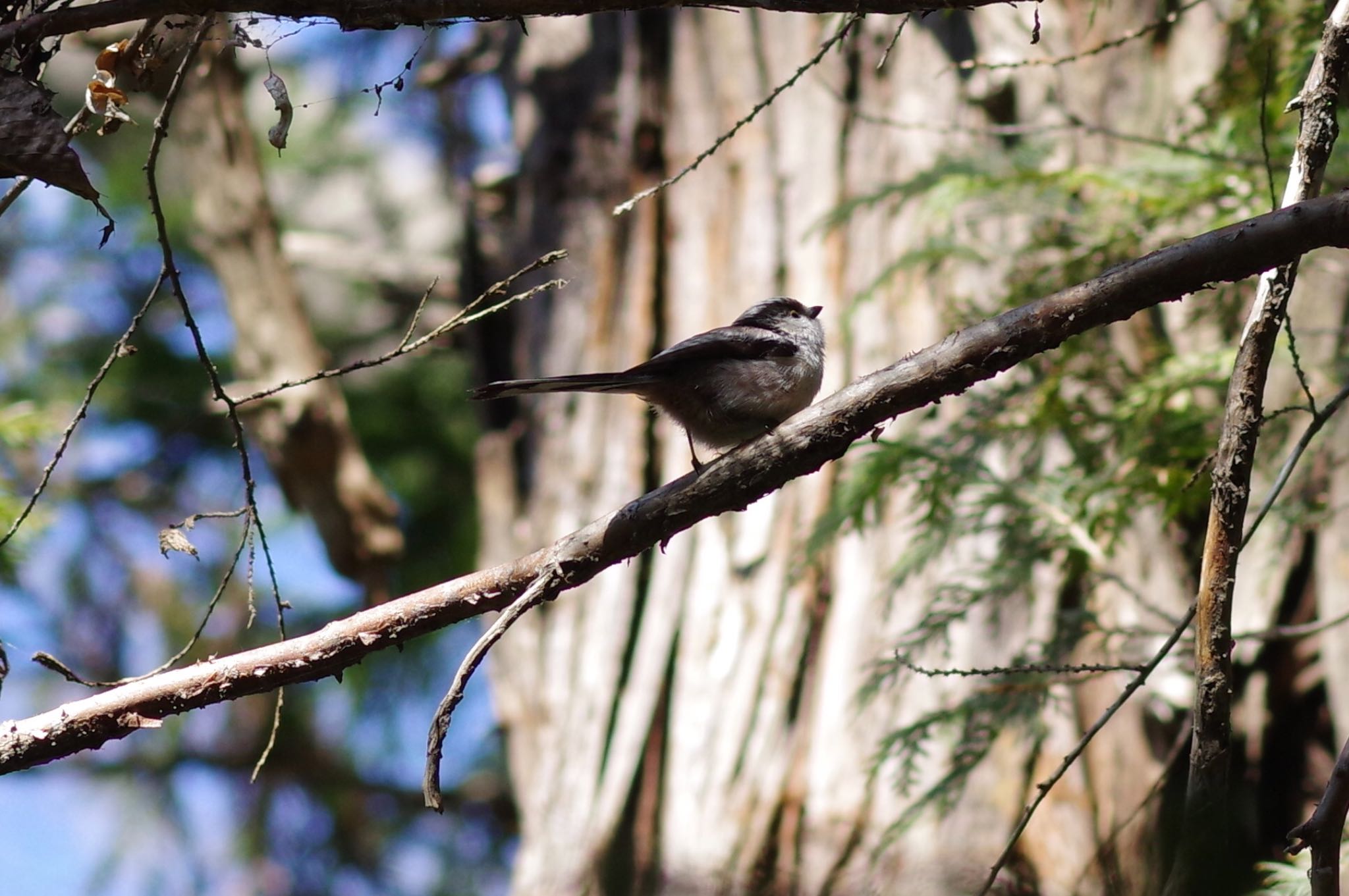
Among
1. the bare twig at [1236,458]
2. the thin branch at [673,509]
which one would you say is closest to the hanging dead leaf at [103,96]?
the thin branch at [673,509]

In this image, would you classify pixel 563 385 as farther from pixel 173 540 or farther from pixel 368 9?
pixel 368 9

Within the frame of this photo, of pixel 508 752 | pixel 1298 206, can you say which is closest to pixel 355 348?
pixel 508 752

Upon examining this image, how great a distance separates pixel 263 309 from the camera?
6109 mm

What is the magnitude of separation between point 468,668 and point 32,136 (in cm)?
119

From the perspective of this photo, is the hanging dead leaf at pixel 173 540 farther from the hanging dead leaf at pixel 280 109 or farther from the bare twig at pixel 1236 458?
the bare twig at pixel 1236 458

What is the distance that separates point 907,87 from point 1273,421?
249 cm

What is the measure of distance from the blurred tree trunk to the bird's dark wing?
96 cm

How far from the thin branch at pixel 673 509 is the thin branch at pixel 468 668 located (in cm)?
3

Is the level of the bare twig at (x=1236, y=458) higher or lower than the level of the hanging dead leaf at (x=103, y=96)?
lower

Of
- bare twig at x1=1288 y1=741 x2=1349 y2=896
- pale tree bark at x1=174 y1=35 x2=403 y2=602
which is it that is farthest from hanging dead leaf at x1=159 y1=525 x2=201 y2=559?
pale tree bark at x1=174 y1=35 x2=403 y2=602

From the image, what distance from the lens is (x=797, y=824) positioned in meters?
4.68

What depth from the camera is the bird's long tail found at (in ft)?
8.50

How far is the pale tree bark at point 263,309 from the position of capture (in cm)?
602

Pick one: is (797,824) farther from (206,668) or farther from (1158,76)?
(1158,76)
